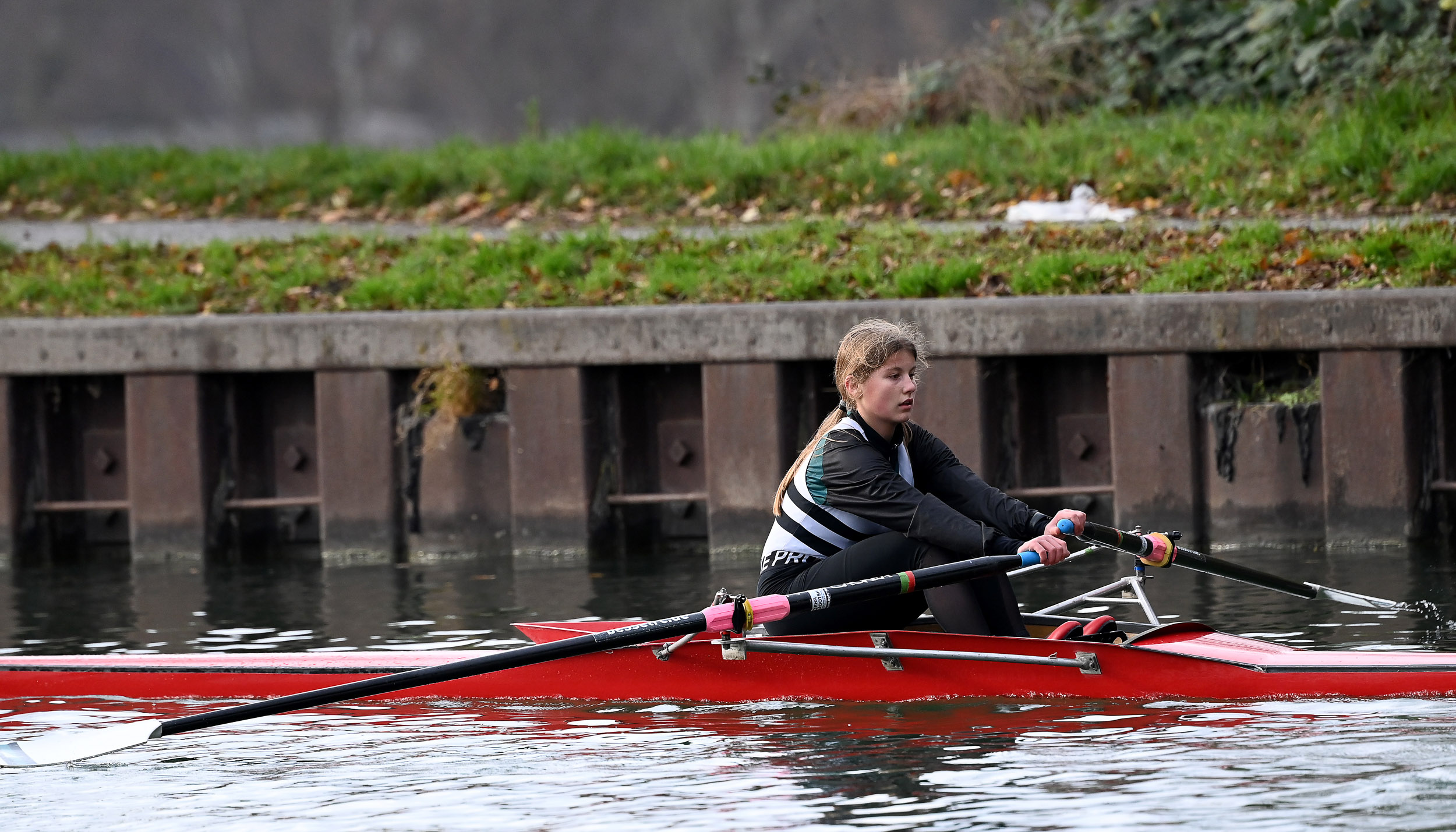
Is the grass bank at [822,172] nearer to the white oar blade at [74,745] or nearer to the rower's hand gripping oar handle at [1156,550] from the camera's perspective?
the rower's hand gripping oar handle at [1156,550]

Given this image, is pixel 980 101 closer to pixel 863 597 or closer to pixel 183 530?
pixel 183 530

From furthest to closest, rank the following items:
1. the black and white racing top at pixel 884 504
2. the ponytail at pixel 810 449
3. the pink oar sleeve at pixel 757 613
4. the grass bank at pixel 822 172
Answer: the grass bank at pixel 822 172, the ponytail at pixel 810 449, the black and white racing top at pixel 884 504, the pink oar sleeve at pixel 757 613

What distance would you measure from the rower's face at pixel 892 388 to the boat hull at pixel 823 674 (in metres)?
0.76

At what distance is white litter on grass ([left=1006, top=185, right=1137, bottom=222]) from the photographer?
1161 cm

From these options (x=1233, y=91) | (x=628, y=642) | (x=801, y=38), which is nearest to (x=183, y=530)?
(x=628, y=642)

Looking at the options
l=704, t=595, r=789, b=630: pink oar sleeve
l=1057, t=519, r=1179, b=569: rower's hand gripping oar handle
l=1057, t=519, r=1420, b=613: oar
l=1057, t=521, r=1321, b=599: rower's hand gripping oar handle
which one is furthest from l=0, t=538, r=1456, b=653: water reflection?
l=704, t=595, r=789, b=630: pink oar sleeve

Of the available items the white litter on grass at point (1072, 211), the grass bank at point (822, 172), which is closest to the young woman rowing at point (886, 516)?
the white litter on grass at point (1072, 211)

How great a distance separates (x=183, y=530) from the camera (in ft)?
34.6

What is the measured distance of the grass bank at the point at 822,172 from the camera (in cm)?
1155

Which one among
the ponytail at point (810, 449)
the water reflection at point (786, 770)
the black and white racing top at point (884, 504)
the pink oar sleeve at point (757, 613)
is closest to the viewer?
the water reflection at point (786, 770)

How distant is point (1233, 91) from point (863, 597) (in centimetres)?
899

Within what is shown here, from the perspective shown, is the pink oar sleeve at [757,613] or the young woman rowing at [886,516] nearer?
the pink oar sleeve at [757,613]

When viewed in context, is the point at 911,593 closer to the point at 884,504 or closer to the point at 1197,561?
the point at 884,504

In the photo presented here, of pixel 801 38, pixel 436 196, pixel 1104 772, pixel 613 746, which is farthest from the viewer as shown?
pixel 801 38
